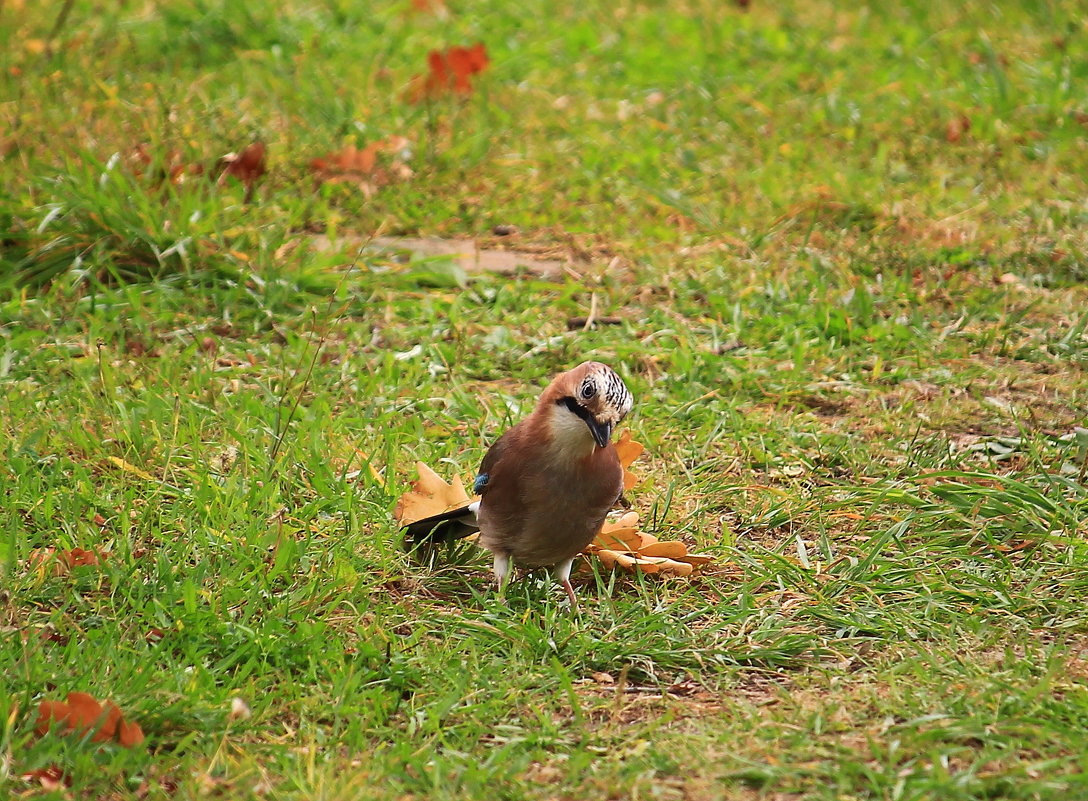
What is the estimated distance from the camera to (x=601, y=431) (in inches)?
138

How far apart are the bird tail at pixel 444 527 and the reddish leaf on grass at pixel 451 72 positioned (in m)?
3.77

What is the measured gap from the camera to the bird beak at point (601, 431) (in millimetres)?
3504

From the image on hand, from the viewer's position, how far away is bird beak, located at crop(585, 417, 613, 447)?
3.50 meters

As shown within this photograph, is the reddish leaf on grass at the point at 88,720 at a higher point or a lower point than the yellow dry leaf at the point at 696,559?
higher

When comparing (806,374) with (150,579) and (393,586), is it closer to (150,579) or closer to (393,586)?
(393,586)

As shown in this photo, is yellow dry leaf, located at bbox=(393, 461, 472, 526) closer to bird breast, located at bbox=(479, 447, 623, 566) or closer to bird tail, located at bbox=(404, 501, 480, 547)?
bird tail, located at bbox=(404, 501, 480, 547)

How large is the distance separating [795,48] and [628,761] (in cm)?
637

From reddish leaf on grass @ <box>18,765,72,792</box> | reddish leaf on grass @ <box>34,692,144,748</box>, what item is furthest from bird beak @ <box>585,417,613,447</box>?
reddish leaf on grass @ <box>18,765,72,792</box>

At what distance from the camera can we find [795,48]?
854 centimetres

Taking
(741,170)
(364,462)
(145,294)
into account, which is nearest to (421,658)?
(364,462)

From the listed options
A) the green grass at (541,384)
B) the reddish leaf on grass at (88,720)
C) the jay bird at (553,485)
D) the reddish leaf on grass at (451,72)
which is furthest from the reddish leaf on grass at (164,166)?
the reddish leaf on grass at (88,720)

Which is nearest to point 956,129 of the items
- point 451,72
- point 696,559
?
point 451,72

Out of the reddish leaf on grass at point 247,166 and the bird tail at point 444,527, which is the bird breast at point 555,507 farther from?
the reddish leaf on grass at point 247,166

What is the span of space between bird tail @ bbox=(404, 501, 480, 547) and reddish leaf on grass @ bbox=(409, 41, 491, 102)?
377 centimetres
